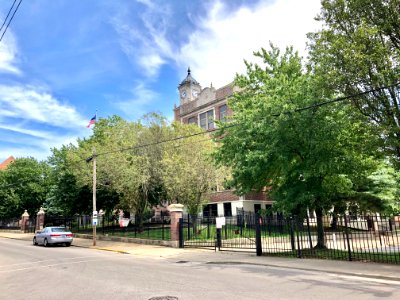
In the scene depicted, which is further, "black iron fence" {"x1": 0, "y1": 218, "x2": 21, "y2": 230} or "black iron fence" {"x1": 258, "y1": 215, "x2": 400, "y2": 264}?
"black iron fence" {"x1": 0, "y1": 218, "x2": 21, "y2": 230}

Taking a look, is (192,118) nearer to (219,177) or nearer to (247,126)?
(219,177)

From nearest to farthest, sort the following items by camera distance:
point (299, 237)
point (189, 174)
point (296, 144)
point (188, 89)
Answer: point (296, 144)
point (299, 237)
point (189, 174)
point (188, 89)

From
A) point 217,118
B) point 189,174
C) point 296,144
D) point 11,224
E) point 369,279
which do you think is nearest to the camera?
point 369,279

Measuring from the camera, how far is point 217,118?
4362 centimetres

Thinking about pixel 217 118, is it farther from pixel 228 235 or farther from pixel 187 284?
pixel 187 284

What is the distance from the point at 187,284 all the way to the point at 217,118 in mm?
35049

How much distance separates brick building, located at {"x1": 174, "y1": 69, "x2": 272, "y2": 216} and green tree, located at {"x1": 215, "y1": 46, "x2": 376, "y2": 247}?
2035 centimetres

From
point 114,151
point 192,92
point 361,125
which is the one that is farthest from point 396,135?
point 192,92

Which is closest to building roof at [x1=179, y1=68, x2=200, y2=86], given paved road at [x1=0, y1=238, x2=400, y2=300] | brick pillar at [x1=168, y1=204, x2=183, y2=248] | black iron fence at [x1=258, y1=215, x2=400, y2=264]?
brick pillar at [x1=168, y1=204, x2=183, y2=248]

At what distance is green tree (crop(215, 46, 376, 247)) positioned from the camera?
14828 millimetres

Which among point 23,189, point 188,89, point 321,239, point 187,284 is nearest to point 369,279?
point 187,284

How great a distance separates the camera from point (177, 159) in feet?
84.9

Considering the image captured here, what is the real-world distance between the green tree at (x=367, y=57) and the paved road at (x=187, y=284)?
5319 millimetres

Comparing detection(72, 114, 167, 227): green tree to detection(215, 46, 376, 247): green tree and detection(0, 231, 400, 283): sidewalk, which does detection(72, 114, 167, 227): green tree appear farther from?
Answer: detection(215, 46, 376, 247): green tree
